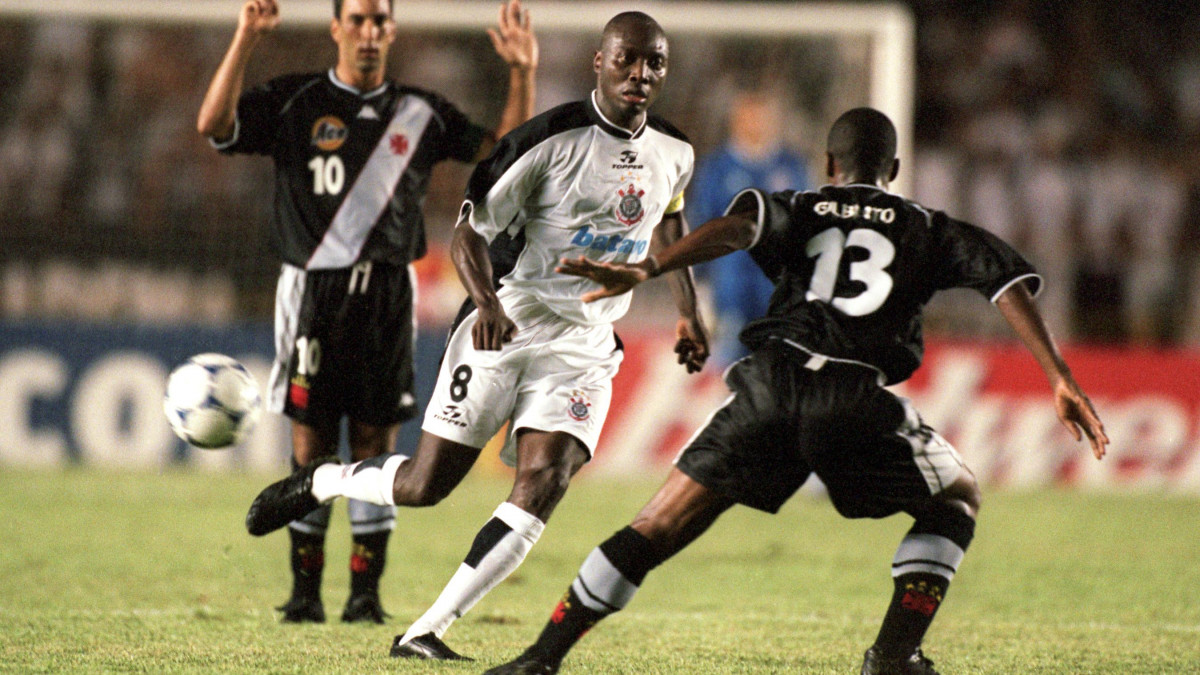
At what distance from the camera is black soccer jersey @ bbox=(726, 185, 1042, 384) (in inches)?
161

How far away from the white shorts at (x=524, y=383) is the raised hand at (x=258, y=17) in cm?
148

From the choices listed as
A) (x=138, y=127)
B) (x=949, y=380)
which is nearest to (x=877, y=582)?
(x=949, y=380)

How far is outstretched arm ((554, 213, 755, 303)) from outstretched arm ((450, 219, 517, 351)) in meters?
0.40

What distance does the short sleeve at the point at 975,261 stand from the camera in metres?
4.07

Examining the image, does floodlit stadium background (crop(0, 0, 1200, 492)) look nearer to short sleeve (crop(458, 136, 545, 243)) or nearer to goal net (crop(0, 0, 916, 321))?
goal net (crop(0, 0, 916, 321))

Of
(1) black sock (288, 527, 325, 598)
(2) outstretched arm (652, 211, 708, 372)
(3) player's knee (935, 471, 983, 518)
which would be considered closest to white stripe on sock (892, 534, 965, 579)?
(3) player's knee (935, 471, 983, 518)

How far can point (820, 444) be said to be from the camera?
3988 mm

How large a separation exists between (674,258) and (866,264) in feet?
1.97

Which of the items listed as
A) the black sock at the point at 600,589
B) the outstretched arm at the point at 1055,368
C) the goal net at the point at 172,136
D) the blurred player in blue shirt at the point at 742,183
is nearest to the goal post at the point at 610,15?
the goal net at the point at 172,136

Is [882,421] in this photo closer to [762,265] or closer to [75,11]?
[762,265]

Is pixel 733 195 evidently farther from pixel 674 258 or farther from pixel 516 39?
pixel 674 258

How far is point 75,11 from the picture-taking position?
959cm

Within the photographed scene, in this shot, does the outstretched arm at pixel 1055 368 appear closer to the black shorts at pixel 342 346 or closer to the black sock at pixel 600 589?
the black sock at pixel 600 589

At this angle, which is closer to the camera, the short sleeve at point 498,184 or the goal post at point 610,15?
the short sleeve at point 498,184
